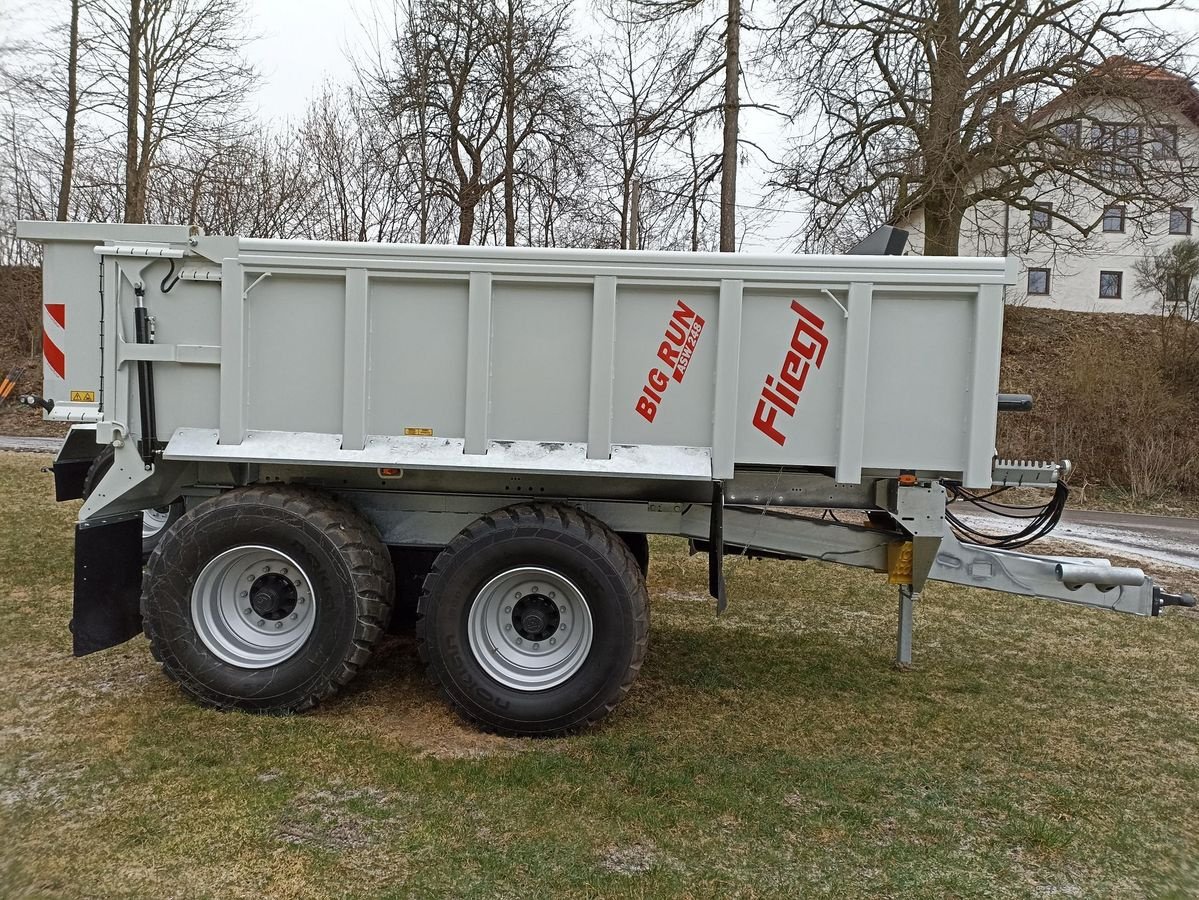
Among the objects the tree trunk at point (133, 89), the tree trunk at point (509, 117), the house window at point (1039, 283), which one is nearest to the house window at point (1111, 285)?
the house window at point (1039, 283)

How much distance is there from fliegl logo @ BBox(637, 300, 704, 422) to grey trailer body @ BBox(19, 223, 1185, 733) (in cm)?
1

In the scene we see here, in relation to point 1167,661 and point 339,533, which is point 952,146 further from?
point 339,533

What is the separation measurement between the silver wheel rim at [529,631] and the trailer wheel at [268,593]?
552 millimetres

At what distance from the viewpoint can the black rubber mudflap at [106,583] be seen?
4.14 metres

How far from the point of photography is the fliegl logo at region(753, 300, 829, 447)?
4.00 metres

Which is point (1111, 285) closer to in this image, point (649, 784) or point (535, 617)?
point (535, 617)

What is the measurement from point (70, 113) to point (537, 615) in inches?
872

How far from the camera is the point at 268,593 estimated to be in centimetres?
421

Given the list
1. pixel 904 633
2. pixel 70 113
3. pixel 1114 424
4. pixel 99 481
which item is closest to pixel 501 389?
pixel 99 481

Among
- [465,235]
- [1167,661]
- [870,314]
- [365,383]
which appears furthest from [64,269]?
[465,235]

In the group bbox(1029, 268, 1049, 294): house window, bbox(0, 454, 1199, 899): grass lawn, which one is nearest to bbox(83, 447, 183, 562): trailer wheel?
bbox(0, 454, 1199, 899): grass lawn

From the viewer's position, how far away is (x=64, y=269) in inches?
163

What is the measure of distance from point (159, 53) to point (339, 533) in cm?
2015

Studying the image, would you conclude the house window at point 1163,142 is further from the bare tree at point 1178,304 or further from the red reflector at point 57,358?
the red reflector at point 57,358
